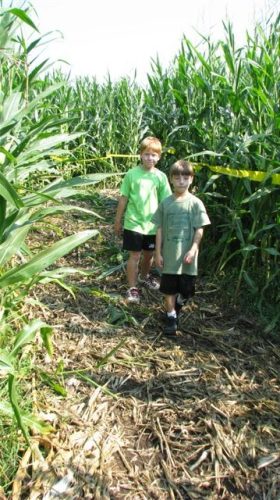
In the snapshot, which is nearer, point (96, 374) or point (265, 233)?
point (96, 374)

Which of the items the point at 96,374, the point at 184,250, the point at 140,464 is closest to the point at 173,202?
the point at 184,250

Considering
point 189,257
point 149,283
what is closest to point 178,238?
point 189,257

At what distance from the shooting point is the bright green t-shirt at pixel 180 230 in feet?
10.3

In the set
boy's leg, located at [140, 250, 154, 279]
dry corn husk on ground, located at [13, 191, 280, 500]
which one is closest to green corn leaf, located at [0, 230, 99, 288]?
dry corn husk on ground, located at [13, 191, 280, 500]

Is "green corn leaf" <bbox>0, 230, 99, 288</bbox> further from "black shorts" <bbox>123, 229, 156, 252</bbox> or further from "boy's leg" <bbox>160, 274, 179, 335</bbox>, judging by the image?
"black shorts" <bbox>123, 229, 156, 252</bbox>

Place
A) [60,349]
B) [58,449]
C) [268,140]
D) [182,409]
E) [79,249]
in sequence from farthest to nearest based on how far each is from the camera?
[79,249], [268,140], [60,349], [182,409], [58,449]

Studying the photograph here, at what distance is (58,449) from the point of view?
83.0 inches

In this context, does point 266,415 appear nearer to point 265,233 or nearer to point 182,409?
point 182,409

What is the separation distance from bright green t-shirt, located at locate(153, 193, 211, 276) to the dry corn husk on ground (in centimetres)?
47

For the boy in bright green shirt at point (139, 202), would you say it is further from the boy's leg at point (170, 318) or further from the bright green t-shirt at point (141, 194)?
the boy's leg at point (170, 318)

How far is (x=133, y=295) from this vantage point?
3.61 m

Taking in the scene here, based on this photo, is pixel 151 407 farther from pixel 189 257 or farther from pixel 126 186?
pixel 126 186

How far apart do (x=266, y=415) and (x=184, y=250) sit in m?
1.13

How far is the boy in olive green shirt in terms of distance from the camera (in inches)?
122
